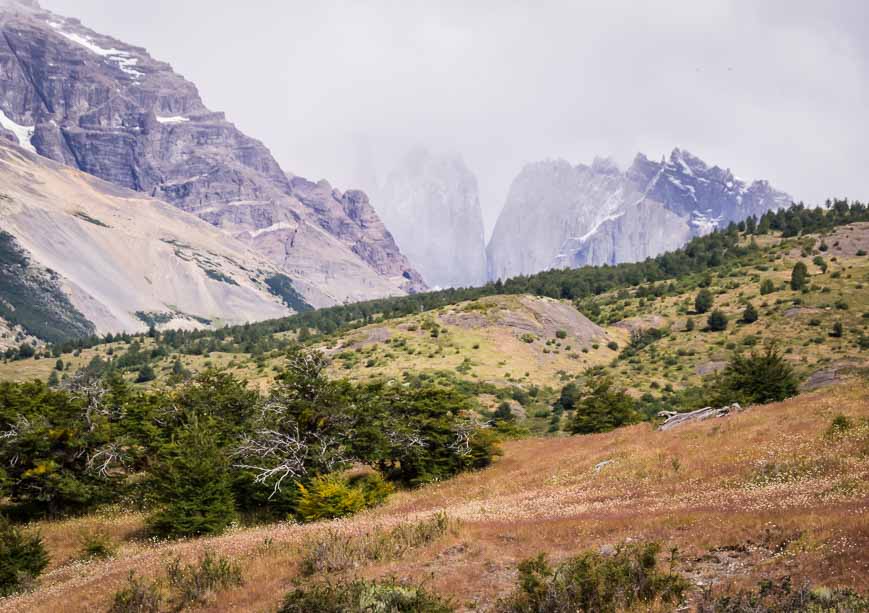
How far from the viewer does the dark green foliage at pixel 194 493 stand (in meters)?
25.7

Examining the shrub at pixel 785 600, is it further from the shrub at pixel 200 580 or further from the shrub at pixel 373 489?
the shrub at pixel 373 489

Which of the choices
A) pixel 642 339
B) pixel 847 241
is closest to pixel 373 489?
pixel 642 339

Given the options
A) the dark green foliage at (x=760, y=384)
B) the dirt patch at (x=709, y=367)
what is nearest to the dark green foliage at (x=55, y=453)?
the dark green foliage at (x=760, y=384)

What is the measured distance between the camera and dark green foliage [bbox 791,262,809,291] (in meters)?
91.1

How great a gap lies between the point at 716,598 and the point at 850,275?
101 meters

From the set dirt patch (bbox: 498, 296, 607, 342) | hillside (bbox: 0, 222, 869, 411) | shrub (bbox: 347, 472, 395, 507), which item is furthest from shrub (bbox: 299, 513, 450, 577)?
dirt patch (bbox: 498, 296, 607, 342)

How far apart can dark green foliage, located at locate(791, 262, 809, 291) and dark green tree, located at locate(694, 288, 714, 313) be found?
1183cm

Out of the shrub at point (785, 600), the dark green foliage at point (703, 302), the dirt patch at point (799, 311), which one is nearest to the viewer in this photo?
the shrub at point (785, 600)

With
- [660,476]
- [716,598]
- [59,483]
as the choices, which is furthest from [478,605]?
[59,483]

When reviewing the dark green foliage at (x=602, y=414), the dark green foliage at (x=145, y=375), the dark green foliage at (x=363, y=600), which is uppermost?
the dark green foliage at (x=145, y=375)

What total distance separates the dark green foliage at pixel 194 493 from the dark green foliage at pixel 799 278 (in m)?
91.2

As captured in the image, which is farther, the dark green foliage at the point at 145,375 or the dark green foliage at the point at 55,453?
the dark green foliage at the point at 145,375

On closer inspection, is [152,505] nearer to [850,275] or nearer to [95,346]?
[850,275]

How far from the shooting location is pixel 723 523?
14008mm
